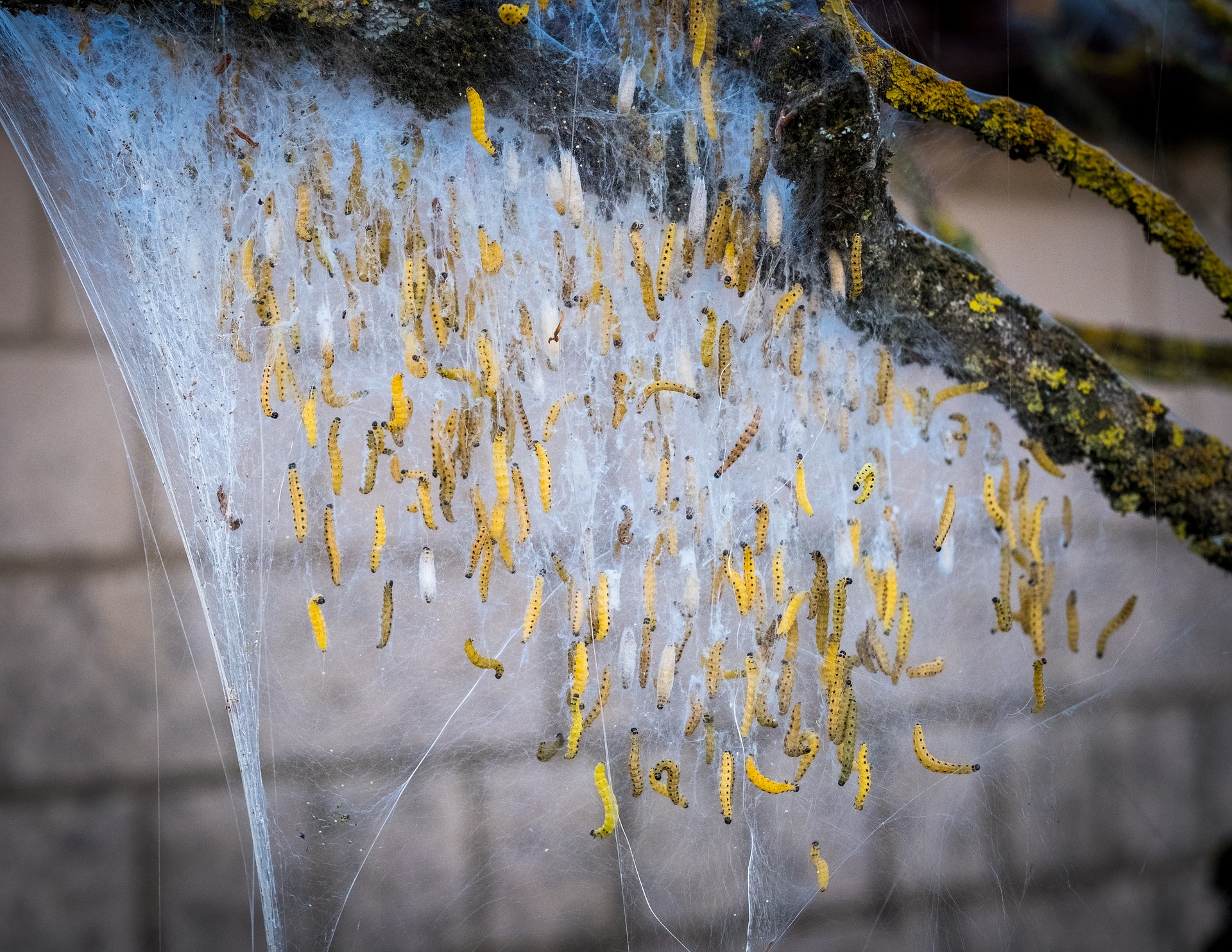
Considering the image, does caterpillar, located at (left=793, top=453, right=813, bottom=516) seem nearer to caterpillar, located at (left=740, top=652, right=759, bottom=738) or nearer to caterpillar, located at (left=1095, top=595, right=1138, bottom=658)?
caterpillar, located at (left=740, top=652, right=759, bottom=738)

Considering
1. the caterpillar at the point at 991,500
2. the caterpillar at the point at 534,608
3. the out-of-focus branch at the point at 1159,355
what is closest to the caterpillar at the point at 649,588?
the caterpillar at the point at 534,608

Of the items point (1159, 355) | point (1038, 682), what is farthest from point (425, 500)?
point (1159, 355)

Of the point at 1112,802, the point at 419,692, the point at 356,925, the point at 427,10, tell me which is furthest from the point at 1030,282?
the point at 356,925

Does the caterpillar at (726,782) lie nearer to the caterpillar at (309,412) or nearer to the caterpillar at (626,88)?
the caterpillar at (309,412)

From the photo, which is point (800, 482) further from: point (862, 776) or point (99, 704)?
point (99, 704)

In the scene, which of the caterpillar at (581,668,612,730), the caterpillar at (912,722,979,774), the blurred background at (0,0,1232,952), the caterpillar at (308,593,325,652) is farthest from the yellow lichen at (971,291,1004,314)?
the caterpillar at (308,593,325,652)

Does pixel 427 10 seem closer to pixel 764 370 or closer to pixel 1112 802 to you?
pixel 764 370

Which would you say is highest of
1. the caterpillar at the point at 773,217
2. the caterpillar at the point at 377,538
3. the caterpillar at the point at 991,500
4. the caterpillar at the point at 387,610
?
the caterpillar at the point at 773,217
